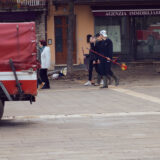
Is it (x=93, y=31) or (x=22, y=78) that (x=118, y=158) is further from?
(x=93, y=31)

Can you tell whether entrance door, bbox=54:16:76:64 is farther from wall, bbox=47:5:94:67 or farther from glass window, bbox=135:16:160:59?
glass window, bbox=135:16:160:59

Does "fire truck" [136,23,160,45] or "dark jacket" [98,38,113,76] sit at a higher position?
"fire truck" [136,23,160,45]

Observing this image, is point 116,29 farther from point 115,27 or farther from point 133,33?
point 133,33

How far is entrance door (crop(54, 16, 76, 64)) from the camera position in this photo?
3177cm

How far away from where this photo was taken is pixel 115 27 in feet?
105

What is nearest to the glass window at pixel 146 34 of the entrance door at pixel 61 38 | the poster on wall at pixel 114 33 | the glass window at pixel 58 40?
the poster on wall at pixel 114 33

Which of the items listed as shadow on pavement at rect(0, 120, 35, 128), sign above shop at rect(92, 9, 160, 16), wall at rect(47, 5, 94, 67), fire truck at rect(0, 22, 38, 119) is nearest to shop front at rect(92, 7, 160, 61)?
sign above shop at rect(92, 9, 160, 16)

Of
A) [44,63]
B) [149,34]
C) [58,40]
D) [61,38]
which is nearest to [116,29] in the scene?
[149,34]

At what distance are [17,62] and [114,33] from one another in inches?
800

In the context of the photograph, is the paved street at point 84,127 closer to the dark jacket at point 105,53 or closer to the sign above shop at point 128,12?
the dark jacket at point 105,53

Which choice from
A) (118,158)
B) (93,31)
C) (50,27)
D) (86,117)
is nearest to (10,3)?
(50,27)

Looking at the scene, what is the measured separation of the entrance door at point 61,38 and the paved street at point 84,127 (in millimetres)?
13044

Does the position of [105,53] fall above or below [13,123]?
above

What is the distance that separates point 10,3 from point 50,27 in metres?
2.31
